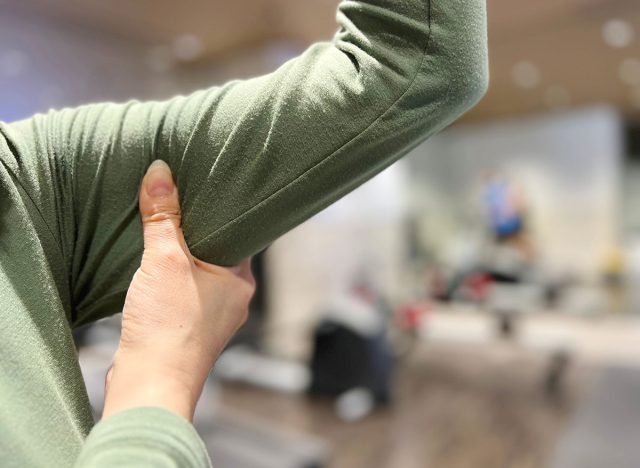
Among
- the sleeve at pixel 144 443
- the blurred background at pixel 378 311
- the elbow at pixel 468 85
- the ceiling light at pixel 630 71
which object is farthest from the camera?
the ceiling light at pixel 630 71

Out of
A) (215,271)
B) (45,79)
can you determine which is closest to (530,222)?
(45,79)

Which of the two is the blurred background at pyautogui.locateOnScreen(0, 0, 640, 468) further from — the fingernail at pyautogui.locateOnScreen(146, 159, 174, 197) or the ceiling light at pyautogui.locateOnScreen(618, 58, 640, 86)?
the fingernail at pyautogui.locateOnScreen(146, 159, 174, 197)

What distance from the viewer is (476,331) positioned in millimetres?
5891

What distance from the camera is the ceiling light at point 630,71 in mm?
5980

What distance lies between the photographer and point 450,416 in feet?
11.7

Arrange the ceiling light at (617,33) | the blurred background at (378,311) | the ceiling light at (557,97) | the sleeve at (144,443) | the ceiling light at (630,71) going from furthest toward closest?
the ceiling light at (557,97) → the ceiling light at (630,71) → the ceiling light at (617,33) → the blurred background at (378,311) → the sleeve at (144,443)

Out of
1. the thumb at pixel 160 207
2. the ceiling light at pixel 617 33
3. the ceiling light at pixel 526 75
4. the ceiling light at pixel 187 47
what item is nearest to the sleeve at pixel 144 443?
the thumb at pixel 160 207

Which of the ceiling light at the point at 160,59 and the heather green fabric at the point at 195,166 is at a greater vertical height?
the heather green fabric at the point at 195,166

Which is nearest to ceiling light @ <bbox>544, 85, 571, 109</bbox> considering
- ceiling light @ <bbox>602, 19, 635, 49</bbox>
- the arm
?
ceiling light @ <bbox>602, 19, 635, 49</bbox>

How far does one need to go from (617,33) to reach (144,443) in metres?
5.59

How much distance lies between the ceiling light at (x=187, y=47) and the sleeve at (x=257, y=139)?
440 cm

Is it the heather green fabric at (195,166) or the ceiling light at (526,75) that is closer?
the heather green fabric at (195,166)

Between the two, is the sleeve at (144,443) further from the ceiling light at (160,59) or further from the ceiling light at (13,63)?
the ceiling light at (160,59)

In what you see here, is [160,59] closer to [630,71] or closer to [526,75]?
[526,75]
